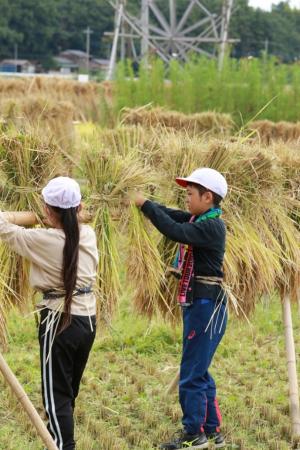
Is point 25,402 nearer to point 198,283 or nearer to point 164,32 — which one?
point 198,283

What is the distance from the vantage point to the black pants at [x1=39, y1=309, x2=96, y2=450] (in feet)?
13.7

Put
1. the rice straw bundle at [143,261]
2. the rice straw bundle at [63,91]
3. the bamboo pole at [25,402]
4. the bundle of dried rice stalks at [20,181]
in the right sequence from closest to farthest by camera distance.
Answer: the bamboo pole at [25,402]
the bundle of dried rice stalks at [20,181]
the rice straw bundle at [143,261]
the rice straw bundle at [63,91]

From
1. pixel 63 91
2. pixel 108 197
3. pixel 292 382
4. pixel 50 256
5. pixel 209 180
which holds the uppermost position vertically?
pixel 209 180

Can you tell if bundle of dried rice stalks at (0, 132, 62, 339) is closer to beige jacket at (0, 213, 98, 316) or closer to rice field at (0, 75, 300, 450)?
rice field at (0, 75, 300, 450)

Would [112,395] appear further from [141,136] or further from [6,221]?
[6,221]

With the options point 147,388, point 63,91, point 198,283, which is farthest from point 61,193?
point 63,91

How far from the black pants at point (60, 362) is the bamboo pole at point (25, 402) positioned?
4.1 inches

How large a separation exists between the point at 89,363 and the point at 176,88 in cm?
1047

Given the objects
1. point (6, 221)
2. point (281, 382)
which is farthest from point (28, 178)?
point (281, 382)

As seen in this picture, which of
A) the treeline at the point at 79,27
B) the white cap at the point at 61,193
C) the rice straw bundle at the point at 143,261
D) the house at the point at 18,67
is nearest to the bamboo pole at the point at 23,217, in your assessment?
the white cap at the point at 61,193

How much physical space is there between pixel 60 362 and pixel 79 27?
64283 mm

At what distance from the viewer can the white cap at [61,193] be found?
407 cm

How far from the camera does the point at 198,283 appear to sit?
473 centimetres

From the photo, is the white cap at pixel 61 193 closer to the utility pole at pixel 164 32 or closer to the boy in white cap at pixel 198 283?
the boy in white cap at pixel 198 283
